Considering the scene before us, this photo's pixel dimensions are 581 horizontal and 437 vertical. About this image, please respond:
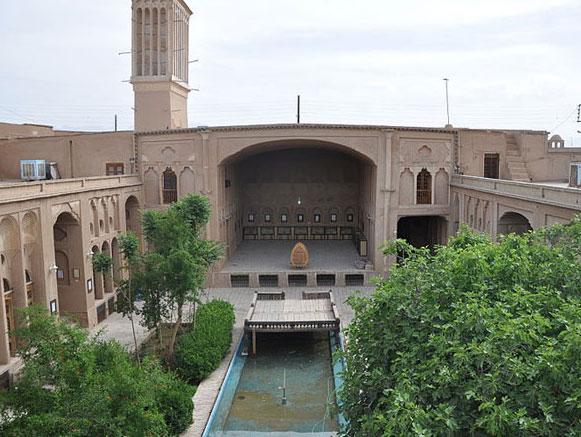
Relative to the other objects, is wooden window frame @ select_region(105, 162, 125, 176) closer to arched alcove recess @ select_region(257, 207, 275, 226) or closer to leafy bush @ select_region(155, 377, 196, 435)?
arched alcove recess @ select_region(257, 207, 275, 226)

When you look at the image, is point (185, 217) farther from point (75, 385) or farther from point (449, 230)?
point (449, 230)

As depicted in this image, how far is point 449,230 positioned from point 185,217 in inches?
577

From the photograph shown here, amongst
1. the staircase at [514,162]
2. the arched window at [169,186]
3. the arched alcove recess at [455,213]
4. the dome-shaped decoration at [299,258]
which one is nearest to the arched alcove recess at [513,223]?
the arched alcove recess at [455,213]

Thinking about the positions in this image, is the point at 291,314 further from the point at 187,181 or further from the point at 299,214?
the point at 299,214

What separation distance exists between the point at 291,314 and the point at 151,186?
12.0m

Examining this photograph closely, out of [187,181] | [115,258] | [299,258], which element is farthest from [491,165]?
[115,258]

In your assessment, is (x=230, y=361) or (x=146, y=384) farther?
(x=230, y=361)

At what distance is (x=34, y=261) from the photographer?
17.7 meters

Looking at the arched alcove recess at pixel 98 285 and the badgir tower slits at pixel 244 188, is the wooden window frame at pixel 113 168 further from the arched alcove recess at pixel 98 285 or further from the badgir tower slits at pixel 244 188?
the arched alcove recess at pixel 98 285

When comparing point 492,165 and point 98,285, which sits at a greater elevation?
point 492,165

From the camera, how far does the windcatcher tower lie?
3092 centimetres

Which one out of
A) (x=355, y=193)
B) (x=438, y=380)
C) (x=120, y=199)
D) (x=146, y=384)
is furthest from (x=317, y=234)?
(x=438, y=380)

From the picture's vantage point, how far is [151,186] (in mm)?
27984

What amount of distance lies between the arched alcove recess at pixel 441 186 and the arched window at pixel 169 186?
1313cm
